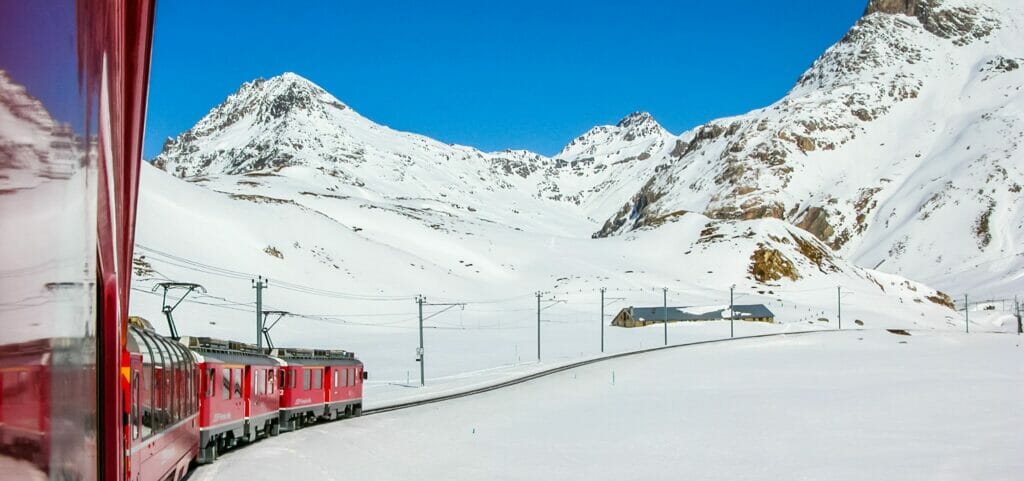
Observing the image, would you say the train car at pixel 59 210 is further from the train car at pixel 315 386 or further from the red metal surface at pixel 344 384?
the red metal surface at pixel 344 384

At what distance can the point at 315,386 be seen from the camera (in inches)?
1519

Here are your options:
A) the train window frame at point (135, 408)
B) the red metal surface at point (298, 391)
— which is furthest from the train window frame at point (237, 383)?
the train window frame at point (135, 408)

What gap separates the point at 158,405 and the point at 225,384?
35.2 ft

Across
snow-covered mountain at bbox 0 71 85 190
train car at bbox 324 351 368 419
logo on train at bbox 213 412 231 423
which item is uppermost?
snow-covered mountain at bbox 0 71 85 190

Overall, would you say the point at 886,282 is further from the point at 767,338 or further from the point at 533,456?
the point at 533,456

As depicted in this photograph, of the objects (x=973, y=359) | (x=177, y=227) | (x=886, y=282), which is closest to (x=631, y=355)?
(x=973, y=359)

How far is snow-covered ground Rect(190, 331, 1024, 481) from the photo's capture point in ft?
104

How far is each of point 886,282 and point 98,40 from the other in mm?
200135

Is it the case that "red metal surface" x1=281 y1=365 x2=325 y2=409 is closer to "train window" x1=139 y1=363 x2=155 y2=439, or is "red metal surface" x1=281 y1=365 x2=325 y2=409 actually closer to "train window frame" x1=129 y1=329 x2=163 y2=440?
"train window frame" x1=129 y1=329 x2=163 y2=440

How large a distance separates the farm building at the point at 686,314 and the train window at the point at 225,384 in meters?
111

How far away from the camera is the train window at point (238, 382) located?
27.0m

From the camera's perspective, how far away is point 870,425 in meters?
46.4

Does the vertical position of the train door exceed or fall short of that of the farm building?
it exceeds it

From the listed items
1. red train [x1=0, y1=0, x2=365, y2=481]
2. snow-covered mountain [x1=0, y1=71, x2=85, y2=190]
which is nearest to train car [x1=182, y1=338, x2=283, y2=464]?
red train [x1=0, y1=0, x2=365, y2=481]
